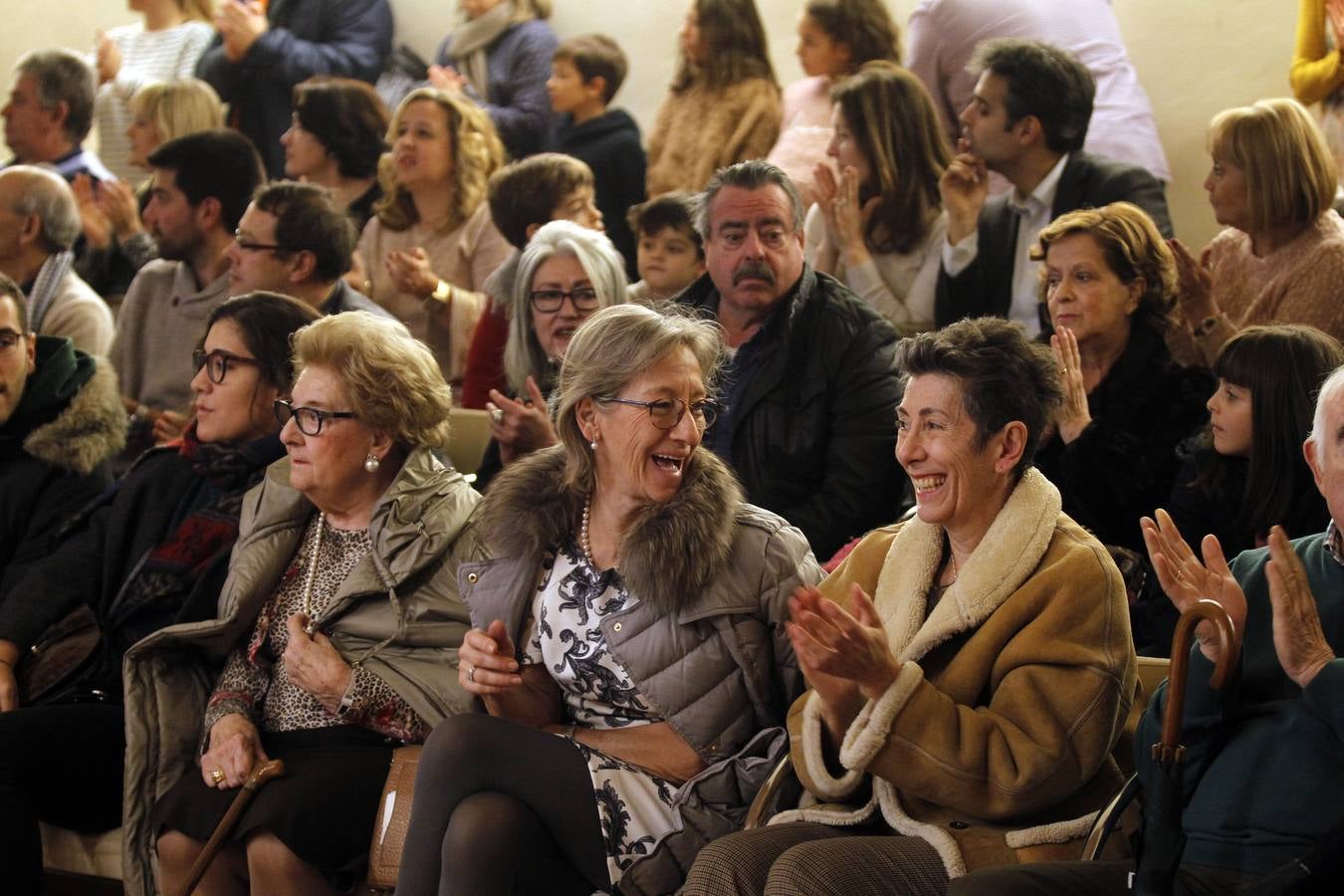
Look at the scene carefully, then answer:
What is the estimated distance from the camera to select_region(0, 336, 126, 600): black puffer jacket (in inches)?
153

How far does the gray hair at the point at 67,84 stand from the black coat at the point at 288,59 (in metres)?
0.56

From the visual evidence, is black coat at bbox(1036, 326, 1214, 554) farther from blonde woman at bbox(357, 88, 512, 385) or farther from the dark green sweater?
blonde woman at bbox(357, 88, 512, 385)

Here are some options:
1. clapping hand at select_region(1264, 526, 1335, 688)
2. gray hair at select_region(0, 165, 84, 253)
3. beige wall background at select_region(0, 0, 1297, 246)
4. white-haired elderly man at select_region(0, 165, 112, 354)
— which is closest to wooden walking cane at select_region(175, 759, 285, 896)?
clapping hand at select_region(1264, 526, 1335, 688)

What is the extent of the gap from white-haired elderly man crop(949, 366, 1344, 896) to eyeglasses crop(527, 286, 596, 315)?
1984mm

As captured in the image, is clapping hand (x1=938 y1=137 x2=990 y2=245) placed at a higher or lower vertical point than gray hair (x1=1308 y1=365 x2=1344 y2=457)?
lower

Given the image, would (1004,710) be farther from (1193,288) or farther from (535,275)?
(535,275)

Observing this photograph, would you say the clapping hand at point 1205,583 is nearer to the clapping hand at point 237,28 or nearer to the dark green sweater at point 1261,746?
the dark green sweater at point 1261,746

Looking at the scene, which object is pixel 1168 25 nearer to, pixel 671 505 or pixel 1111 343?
pixel 1111 343

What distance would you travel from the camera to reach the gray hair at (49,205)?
5180mm

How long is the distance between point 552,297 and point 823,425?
845mm

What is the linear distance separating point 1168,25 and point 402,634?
12.5 ft

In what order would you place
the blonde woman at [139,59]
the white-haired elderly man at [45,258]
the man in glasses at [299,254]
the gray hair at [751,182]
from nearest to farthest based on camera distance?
the gray hair at [751,182]
the man in glasses at [299,254]
the white-haired elderly man at [45,258]
the blonde woman at [139,59]

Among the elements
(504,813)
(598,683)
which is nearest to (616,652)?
(598,683)

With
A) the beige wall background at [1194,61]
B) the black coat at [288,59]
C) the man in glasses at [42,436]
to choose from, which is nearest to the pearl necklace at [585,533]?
the man in glasses at [42,436]
